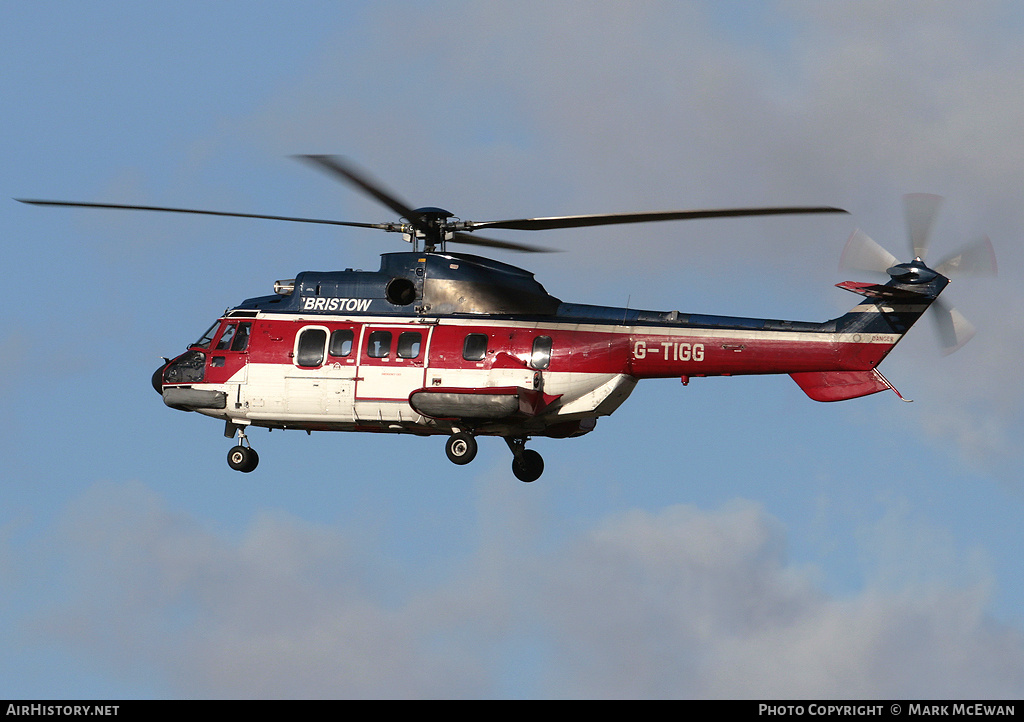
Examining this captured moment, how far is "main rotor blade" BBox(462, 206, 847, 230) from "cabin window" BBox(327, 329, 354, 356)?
3.86 meters

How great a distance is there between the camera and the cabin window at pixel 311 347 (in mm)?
39438

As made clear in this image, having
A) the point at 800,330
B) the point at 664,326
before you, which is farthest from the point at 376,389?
the point at 800,330

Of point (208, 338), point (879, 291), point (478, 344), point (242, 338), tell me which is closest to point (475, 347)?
point (478, 344)

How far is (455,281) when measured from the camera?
3900 centimetres

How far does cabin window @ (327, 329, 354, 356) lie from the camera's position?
39.2 meters

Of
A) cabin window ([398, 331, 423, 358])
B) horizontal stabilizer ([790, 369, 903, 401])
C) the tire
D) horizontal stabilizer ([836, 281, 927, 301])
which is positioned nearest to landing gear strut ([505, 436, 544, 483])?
the tire

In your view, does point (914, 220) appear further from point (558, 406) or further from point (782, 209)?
point (558, 406)

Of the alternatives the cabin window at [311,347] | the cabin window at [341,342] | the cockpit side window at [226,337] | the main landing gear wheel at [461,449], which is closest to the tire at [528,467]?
the main landing gear wheel at [461,449]

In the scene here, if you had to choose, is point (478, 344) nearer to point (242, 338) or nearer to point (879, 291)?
point (242, 338)

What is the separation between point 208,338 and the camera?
41406 millimetres

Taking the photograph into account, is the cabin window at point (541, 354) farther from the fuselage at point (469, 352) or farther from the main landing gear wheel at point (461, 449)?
the main landing gear wheel at point (461, 449)

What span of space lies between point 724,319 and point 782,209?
12.2 feet

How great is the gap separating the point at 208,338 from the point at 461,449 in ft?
25.2
